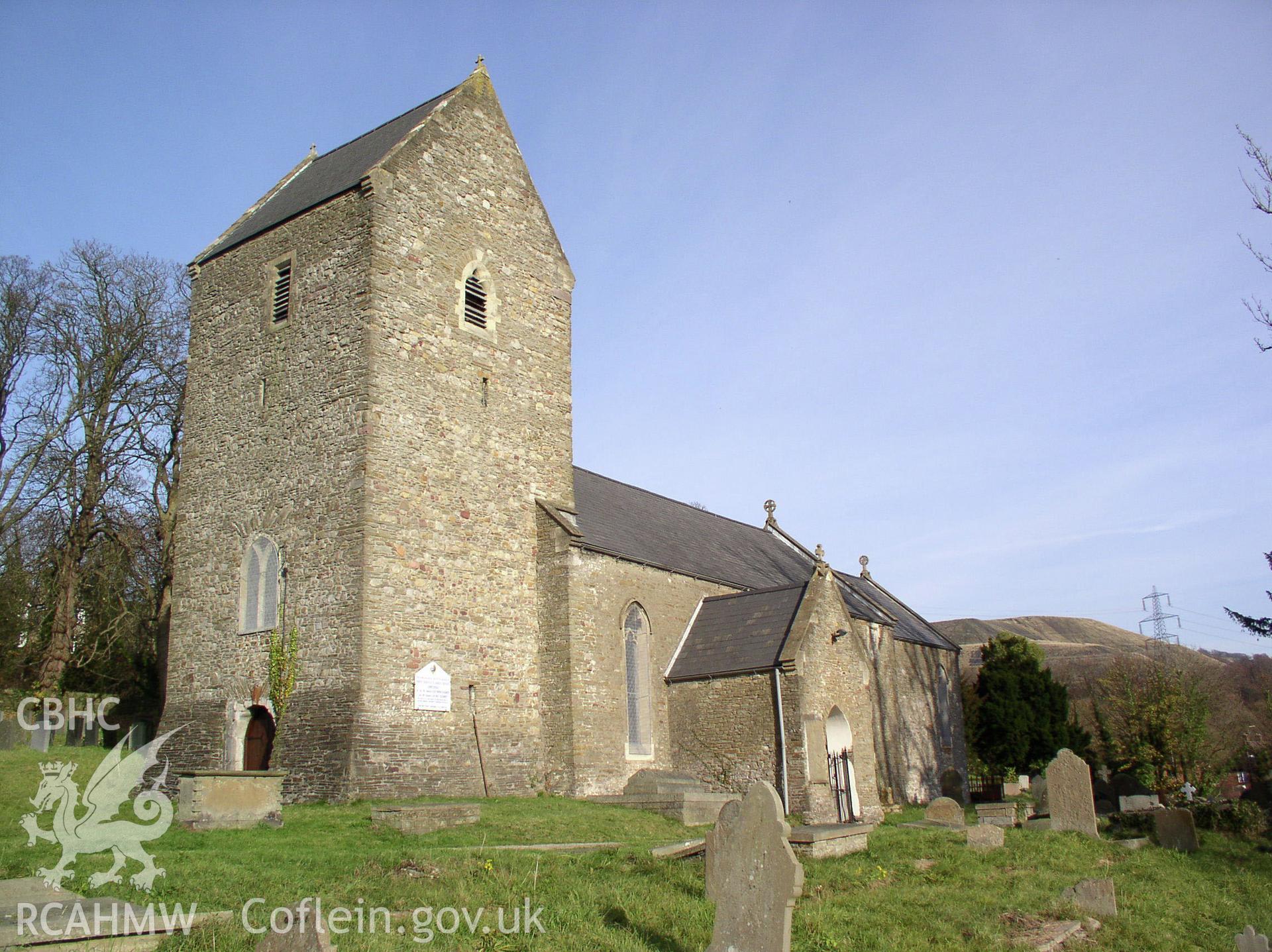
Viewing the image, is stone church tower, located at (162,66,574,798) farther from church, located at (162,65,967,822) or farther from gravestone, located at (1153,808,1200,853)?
gravestone, located at (1153,808,1200,853)

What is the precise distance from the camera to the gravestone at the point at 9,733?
73.2 ft

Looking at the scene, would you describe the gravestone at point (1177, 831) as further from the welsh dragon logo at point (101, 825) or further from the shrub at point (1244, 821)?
the welsh dragon logo at point (101, 825)

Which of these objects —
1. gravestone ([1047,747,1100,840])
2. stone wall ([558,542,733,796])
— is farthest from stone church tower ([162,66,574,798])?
gravestone ([1047,747,1100,840])

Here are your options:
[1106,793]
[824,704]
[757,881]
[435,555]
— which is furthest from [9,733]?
[1106,793]

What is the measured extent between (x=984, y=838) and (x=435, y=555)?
10.9m

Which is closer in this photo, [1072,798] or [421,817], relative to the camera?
[421,817]

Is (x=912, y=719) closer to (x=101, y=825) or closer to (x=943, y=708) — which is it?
(x=943, y=708)

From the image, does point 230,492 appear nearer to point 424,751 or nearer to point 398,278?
point 398,278

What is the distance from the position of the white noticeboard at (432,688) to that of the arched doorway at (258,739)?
2968 millimetres

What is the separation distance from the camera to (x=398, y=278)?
Result: 19.2 metres

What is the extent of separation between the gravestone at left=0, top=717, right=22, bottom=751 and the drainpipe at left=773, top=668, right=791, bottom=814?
1765cm

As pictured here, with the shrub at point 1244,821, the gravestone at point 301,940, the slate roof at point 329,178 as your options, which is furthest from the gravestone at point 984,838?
the slate roof at point 329,178

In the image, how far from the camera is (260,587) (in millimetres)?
18969

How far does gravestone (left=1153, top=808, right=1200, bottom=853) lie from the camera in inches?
608
